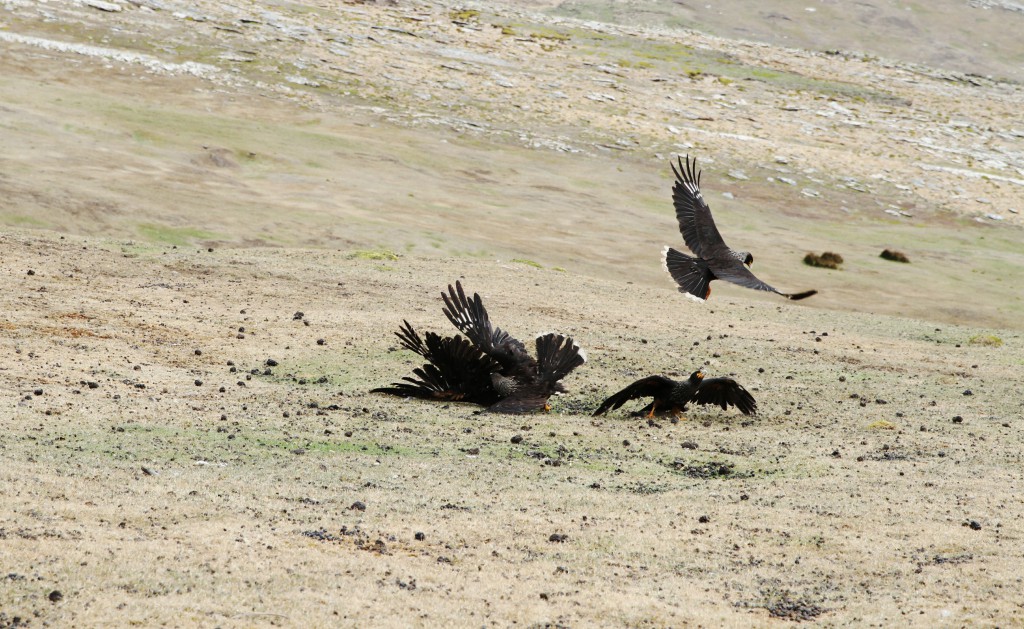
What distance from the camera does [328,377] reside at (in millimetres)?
13727

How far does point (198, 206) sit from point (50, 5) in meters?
24.9

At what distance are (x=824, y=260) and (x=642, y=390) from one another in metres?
21.0

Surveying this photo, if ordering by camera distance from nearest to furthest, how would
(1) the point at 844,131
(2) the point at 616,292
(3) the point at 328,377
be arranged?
(3) the point at 328,377 < (2) the point at 616,292 < (1) the point at 844,131

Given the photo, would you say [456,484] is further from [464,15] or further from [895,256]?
[464,15]

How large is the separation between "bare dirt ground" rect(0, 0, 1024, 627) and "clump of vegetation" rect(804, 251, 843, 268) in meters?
0.39

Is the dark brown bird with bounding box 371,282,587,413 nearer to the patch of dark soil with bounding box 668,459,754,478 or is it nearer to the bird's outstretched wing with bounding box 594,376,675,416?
the bird's outstretched wing with bounding box 594,376,675,416

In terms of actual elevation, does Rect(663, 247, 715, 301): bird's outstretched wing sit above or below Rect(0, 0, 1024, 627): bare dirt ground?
above

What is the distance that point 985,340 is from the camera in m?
20.7

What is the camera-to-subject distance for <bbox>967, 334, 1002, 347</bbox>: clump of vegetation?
20594 millimetres

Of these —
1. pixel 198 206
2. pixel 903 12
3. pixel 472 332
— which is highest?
pixel 903 12

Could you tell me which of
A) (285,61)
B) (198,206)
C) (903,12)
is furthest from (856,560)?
(903,12)

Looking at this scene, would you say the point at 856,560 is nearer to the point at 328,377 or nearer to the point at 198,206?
the point at 328,377

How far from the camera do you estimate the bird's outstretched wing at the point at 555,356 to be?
1250cm

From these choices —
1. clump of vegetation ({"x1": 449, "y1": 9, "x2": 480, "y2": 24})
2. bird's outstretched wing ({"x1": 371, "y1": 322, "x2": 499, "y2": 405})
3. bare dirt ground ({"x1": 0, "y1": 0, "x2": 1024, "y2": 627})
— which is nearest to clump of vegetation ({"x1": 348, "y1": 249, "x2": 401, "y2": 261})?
bare dirt ground ({"x1": 0, "y1": 0, "x2": 1024, "y2": 627})
